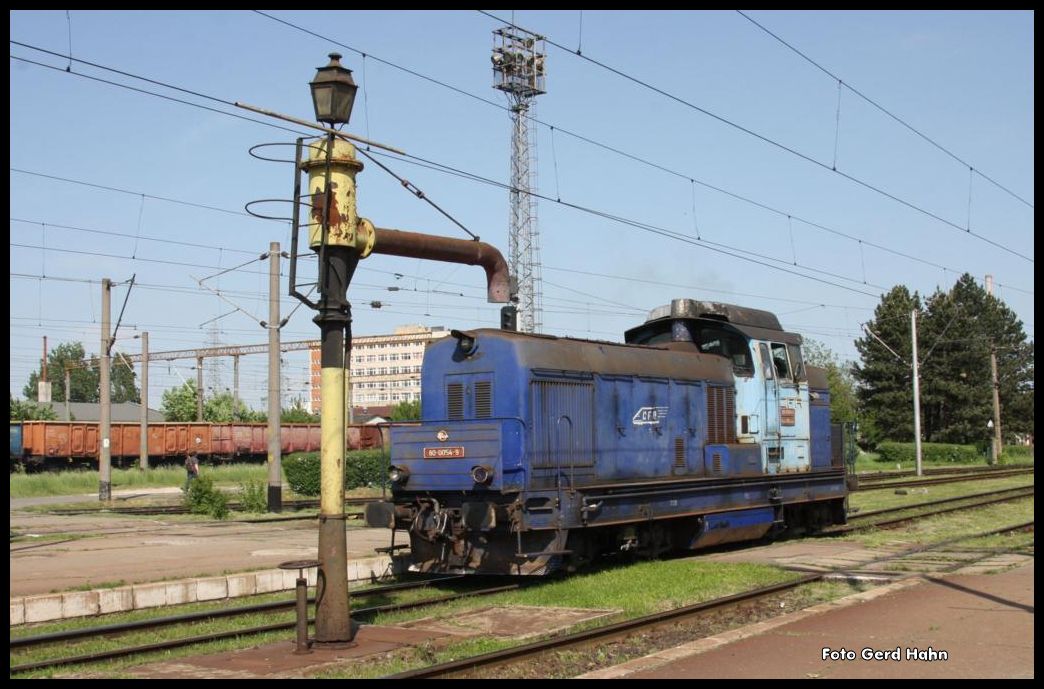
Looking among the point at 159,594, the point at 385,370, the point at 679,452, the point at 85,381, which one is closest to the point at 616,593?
the point at 679,452

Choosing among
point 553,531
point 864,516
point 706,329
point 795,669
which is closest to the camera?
point 795,669

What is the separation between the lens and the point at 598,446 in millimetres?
15438

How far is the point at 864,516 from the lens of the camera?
2327 cm

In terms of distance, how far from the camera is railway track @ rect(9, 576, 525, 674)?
955 cm

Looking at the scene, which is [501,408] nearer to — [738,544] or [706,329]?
[706,329]

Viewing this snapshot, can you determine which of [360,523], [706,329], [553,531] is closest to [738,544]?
[706,329]

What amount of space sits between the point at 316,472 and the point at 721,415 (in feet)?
72.2

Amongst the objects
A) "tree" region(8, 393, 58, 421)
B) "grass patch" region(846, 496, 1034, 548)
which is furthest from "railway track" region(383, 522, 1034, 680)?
"tree" region(8, 393, 58, 421)

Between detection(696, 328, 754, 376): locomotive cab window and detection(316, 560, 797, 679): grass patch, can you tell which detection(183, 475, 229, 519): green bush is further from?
detection(316, 560, 797, 679): grass patch

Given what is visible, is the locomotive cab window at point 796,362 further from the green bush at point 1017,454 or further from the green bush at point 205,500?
the green bush at point 1017,454

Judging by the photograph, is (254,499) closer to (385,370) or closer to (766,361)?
(766,361)

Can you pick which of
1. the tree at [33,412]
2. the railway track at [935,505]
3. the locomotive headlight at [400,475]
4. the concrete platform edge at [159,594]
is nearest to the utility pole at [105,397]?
the concrete platform edge at [159,594]

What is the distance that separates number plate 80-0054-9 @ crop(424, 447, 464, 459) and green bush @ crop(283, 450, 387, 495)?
888 inches
